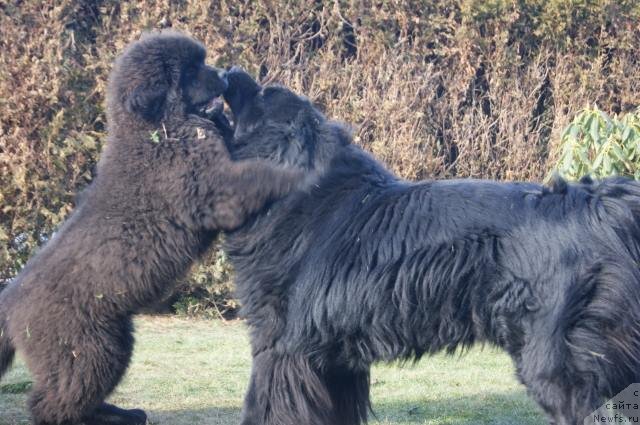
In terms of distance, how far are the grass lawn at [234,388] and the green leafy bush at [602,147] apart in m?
1.45

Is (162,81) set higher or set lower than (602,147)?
higher

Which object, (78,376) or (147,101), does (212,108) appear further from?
(78,376)

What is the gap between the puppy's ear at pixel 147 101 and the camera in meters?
4.61

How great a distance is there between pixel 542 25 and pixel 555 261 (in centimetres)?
492

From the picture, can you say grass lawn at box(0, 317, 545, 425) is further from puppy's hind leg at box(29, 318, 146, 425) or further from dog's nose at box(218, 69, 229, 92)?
dog's nose at box(218, 69, 229, 92)

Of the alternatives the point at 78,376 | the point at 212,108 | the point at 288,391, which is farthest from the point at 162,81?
the point at 288,391

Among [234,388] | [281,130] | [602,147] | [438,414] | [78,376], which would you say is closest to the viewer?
[78,376]

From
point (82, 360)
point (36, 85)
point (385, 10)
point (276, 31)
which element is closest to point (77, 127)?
point (36, 85)

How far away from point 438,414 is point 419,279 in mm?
1618

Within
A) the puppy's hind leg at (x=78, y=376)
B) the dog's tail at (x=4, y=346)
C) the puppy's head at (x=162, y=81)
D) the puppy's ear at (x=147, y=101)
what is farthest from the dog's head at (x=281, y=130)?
the dog's tail at (x=4, y=346)

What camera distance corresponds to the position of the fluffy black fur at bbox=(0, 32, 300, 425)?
173 inches

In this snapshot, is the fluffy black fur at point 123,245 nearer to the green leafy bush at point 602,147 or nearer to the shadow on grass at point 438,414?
the shadow on grass at point 438,414

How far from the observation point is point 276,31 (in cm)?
805

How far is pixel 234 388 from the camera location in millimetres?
5891
